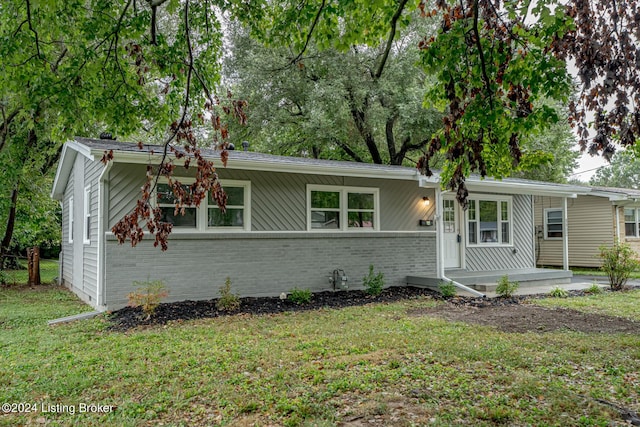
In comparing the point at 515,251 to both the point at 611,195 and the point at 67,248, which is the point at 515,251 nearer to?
the point at 611,195

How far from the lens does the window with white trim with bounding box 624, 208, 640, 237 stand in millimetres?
16391

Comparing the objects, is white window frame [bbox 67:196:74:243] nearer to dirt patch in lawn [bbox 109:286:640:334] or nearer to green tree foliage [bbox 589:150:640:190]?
dirt patch in lawn [bbox 109:286:640:334]

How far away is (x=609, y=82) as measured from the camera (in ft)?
13.1

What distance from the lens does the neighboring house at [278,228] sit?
25.5ft

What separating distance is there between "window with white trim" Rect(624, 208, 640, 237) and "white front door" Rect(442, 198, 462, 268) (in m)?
8.63

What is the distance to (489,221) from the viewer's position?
41.5 feet

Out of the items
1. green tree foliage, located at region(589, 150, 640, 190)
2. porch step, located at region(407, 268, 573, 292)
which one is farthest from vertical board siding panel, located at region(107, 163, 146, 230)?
green tree foliage, located at region(589, 150, 640, 190)

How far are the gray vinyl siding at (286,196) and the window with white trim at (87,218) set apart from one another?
2.00 metres

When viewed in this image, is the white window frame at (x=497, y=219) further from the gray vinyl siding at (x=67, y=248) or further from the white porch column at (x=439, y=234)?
the gray vinyl siding at (x=67, y=248)

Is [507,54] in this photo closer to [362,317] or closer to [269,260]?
[362,317]

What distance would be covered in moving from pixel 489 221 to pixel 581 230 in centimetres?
665

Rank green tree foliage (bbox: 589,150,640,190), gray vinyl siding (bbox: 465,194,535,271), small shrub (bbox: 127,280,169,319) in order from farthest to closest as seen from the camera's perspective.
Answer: green tree foliage (bbox: 589,150,640,190), gray vinyl siding (bbox: 465,194,535,271), small shrub (bbox: 127,280,169,319)

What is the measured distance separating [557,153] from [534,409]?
16562 millimetres

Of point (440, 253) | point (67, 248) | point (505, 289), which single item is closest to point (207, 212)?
point (440, 253)
